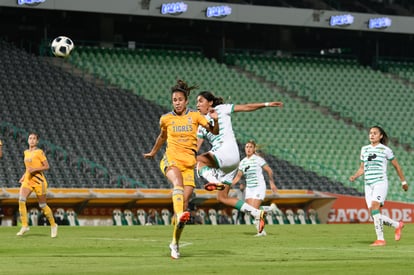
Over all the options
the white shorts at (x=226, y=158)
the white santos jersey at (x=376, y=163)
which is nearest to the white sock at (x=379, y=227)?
the white santos jersey at (x=376, y=163)

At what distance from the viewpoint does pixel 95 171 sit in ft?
124

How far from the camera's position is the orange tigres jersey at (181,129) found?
49.3 feet

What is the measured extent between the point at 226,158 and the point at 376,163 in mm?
3181

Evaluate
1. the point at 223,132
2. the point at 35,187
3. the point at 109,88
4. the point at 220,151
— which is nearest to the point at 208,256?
the point at 220,151

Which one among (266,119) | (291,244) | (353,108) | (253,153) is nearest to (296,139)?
(266,119)

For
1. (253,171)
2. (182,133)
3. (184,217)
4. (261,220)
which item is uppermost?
(182,133)

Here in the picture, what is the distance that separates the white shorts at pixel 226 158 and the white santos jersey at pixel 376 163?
281cm

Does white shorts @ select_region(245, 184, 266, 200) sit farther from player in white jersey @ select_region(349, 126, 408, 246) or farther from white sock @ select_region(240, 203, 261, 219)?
player in white jersey @ select_region(349, 126, 408, 246)

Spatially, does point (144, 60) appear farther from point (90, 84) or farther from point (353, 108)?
point (353, 108)

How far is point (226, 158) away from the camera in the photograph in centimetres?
1791

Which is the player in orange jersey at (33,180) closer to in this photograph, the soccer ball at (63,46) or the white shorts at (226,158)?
the soccer ball at (63,46)

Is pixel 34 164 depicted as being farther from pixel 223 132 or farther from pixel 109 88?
pixel 109 88

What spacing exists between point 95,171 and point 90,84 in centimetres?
857

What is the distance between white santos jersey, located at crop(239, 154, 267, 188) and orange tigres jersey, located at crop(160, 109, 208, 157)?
1035 centimetres
